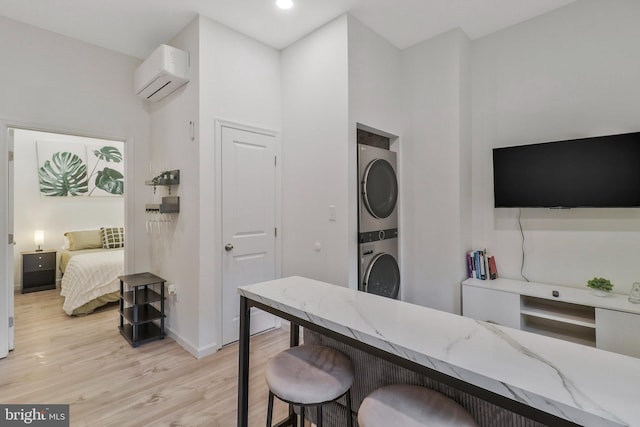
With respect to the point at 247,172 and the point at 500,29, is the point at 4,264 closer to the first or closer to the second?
the point at 247,172

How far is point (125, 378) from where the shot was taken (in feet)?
7.52

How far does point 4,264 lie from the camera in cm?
264

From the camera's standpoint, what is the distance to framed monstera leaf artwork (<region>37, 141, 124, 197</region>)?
485cm

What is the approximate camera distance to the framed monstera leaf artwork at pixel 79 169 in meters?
4.85

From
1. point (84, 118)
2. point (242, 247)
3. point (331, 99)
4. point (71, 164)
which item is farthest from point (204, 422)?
point (71, 164)

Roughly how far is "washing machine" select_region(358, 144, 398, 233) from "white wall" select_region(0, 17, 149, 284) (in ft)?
7.98

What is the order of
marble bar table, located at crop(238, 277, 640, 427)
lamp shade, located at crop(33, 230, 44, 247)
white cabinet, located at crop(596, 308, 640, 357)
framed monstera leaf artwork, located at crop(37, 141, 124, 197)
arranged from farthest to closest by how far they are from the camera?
framed monstera leaf artwork, located at crop(37, 141, 124, 197) < lamp shade, located at crop(33, 230, 44, 247) < white cabinet, located at crop(596, 308, 640, 357) < marble bar table, located at crop(238, 277, 640, 427)

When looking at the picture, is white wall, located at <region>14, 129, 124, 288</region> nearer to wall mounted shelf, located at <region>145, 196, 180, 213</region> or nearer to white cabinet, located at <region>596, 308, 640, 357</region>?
wall mounted shelf, located at <region>145, 196, 180, 213</region>

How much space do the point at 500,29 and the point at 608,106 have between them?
118 cm

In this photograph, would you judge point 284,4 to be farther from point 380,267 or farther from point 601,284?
point 601,284

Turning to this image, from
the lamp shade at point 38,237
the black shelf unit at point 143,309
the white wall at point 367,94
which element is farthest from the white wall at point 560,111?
the lamp shade at point 38,237

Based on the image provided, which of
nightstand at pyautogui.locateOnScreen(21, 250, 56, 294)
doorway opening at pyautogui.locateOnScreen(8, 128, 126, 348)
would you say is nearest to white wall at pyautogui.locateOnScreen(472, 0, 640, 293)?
doorway opening at pyautogui.locateOnScreen(8, 128, 126, 348)

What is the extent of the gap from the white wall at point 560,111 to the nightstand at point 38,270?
5900 mm

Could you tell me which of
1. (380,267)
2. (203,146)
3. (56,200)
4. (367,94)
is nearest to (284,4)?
(367,94)
